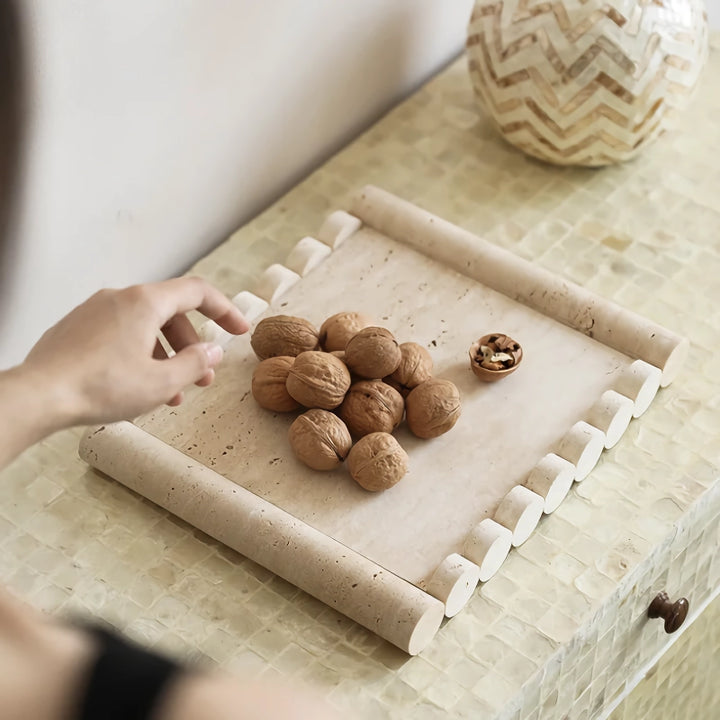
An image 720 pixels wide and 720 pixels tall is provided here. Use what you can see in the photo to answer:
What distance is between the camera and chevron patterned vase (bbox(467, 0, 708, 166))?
1.03 metres

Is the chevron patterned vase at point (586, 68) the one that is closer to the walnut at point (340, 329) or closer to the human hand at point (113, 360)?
the walnut at point (340, 329)

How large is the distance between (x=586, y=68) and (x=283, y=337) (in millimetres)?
369

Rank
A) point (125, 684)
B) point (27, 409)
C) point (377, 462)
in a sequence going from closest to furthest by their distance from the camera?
point (125, 684) < point (27, 409) < point (377, 462)

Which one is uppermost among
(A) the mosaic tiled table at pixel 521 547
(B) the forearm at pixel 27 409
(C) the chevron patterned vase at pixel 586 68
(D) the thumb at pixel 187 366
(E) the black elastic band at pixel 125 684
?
(E) the black elastic band at pixel 125 684

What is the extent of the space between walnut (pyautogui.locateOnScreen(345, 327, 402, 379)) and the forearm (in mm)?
390

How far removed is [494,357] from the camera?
915mm

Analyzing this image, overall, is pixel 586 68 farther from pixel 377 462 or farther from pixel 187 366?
pixel 187 366

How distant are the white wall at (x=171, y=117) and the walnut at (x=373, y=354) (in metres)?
0.25

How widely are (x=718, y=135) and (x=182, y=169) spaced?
0.54m

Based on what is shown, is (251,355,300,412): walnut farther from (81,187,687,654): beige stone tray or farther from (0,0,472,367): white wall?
(0,0,472,367): white wall

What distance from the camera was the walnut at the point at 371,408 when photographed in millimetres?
850

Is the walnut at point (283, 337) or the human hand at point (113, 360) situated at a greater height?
the human hand at point (113, 360)

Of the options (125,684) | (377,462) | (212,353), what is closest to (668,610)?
(377,462)

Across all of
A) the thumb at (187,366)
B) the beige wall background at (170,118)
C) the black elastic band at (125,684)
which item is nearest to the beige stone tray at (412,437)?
the beige wall background at (170,118)
